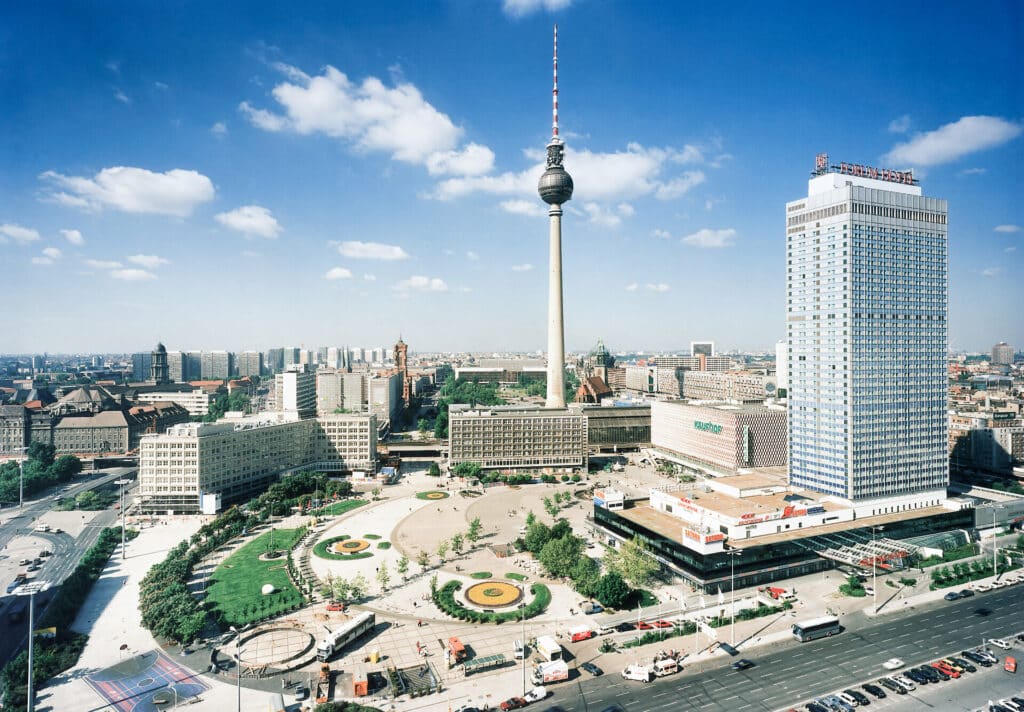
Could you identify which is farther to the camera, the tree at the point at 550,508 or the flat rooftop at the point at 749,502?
the tree at the point at 550,508

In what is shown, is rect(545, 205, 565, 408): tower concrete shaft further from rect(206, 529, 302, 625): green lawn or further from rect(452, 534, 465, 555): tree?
rect(206, 529, 302, 625): green lawn

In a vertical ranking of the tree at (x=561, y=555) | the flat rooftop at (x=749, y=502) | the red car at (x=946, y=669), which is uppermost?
the flat rooftop at (x=749, y=502)

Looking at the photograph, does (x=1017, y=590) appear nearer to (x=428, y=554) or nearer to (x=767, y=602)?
(x=767, y=602)

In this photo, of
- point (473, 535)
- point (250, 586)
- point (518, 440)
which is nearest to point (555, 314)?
point (518, 440)

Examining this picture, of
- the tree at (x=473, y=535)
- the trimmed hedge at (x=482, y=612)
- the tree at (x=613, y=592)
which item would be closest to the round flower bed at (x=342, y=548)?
the tree at (x=473, y=535)

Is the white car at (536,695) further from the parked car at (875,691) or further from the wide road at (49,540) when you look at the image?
the wide road at (49,540)

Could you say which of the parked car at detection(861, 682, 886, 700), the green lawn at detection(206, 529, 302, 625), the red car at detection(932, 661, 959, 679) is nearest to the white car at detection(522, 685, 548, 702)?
the parked car at detection(861, 682, 886, 700)

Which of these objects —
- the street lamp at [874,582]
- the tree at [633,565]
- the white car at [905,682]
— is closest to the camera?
the white car at [905,682]
